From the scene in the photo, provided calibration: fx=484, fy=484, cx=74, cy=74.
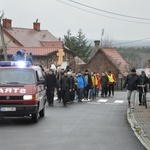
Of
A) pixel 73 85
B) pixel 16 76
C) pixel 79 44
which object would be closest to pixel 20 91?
pixel 16 76

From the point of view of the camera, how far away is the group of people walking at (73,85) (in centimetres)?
2372

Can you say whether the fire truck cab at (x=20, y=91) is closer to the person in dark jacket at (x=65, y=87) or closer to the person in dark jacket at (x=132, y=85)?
the person in dark jacket at (x=132, y=85)

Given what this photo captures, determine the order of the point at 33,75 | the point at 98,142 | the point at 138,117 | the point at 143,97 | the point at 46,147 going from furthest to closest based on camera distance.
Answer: the point at 143,97 → the point at 138,117 → the point at 33,75 → the point at 98,142 → the point at 46,147

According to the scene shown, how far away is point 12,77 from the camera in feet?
52.5

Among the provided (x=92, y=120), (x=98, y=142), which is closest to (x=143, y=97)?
(x=92, y=120)

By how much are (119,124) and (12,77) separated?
3.85 meters

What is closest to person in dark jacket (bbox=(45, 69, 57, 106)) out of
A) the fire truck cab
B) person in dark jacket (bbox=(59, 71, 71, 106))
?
person in dark jacket (bbox=(59, 71, 71, 106))

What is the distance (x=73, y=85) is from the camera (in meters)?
26.3

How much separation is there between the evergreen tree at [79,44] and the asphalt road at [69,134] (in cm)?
6769

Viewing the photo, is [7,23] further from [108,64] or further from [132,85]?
[132,85]

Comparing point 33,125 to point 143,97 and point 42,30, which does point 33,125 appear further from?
point 42,30

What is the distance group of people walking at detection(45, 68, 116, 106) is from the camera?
23.7 metres

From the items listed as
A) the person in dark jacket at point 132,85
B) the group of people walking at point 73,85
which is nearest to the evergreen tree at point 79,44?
the group of people walking at point 73,85

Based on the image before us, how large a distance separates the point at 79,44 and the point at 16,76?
71.9m
